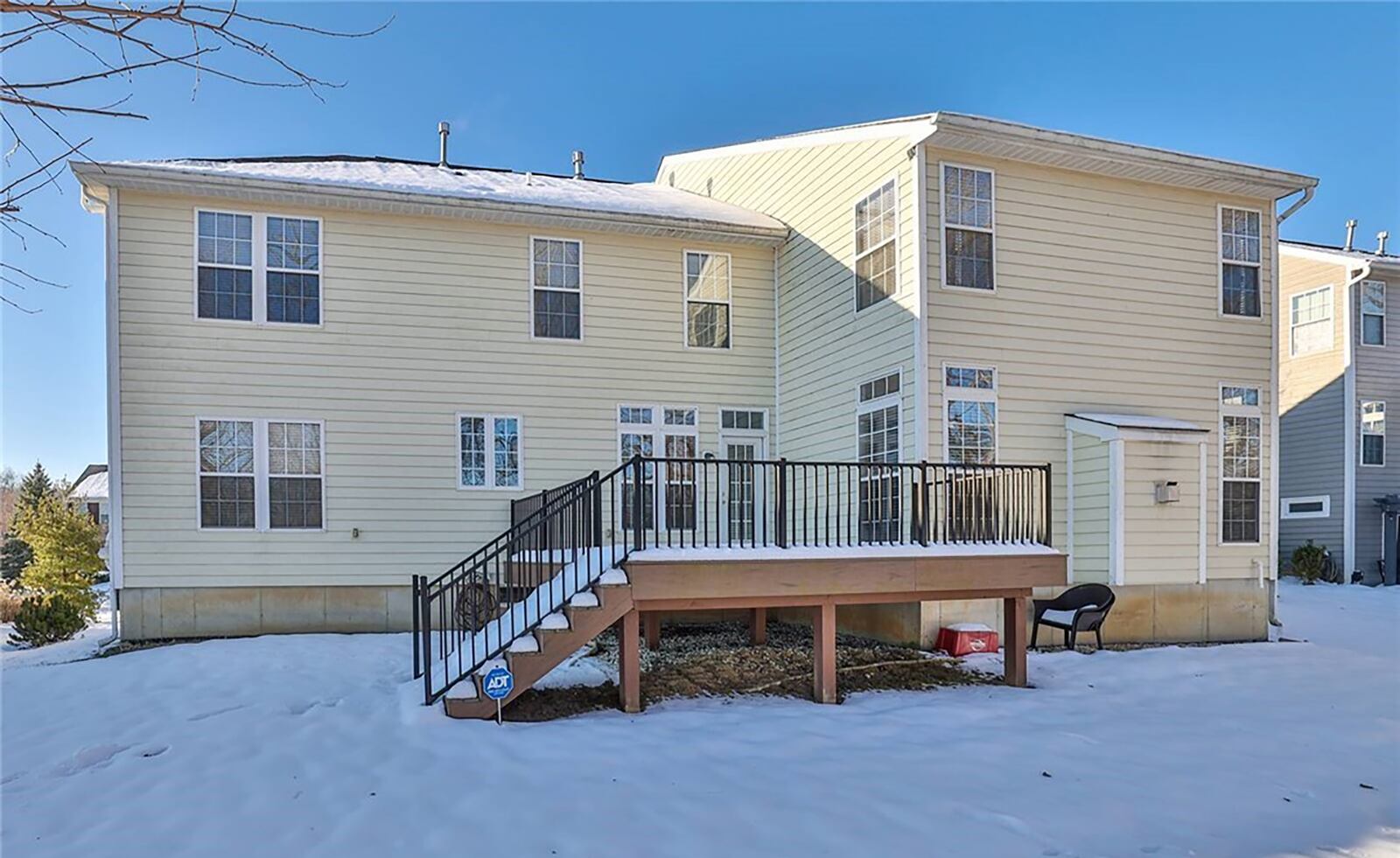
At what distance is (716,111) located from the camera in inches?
765

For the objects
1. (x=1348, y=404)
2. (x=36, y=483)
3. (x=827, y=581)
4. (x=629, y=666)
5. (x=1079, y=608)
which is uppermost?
(x=1348, y=404)

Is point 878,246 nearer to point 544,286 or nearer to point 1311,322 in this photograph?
point 544,286

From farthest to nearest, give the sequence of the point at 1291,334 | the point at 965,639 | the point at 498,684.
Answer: the point at 1291,334, the point at 965,639, the point at 498,684

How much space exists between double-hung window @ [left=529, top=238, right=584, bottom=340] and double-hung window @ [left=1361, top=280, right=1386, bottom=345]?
51.8 feet

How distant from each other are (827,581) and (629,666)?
185cm

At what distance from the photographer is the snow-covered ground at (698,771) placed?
12.8 feet

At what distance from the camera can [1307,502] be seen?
16391 mm

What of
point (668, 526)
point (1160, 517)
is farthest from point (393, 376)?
point (1160, 517)

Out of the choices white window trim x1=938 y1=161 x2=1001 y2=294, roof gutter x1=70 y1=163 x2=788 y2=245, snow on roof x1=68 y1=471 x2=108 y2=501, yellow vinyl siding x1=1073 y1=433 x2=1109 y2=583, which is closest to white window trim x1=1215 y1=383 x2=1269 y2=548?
yellow vinyl siding x1=1073 y1=433 x2=1109 y2=583

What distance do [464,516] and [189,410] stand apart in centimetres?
351

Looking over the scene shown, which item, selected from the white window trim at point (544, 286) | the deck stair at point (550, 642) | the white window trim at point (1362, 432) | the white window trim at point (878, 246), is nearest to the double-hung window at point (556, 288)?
the white window trim at point (544, 286)

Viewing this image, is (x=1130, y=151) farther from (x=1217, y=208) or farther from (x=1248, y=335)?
(x=1248, y=335)

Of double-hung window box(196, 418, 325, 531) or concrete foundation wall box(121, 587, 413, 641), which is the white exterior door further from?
double-hung window box(196, 418, 325, 531)

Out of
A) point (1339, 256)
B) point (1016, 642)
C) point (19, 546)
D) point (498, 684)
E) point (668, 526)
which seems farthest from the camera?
point (19, 546)
